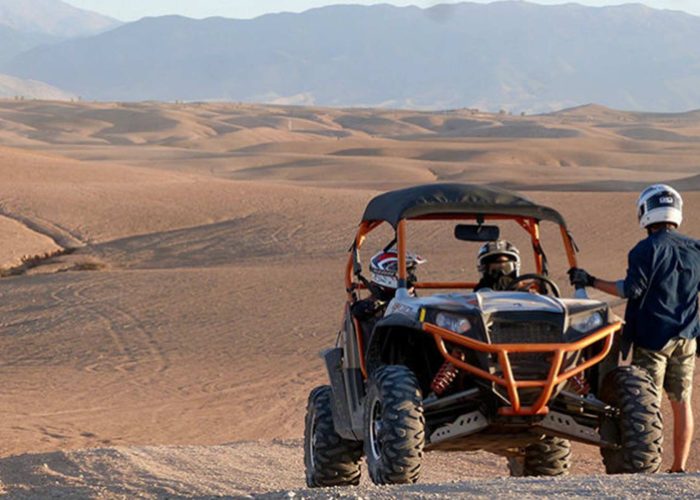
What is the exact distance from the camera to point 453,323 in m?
6.27

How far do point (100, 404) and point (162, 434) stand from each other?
1.62 m

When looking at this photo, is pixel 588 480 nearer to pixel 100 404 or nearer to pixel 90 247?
pixel 100 404

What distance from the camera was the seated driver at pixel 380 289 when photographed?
7.38 m

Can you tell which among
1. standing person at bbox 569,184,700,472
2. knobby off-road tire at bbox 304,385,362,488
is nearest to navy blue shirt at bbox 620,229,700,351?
standing person at bbox 569,184,700,472

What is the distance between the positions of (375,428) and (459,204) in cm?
133

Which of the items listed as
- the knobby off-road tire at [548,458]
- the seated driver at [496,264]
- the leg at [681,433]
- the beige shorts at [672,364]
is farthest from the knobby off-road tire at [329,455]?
the leg at [681,433]

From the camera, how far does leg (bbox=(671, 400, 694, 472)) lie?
764 centimetres

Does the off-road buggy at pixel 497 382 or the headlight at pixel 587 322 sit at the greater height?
the headlight at pixel 587 322

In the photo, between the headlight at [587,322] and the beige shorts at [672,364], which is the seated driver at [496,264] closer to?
the beige shorts at [672,364]

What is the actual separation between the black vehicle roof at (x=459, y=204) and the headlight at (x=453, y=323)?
864 millimetres

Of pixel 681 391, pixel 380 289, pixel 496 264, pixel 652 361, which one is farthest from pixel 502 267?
pixel 681 391

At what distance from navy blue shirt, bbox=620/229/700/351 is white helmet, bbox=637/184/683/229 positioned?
8 cm

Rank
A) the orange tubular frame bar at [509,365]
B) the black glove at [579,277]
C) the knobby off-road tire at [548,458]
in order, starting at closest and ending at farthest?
the orange tubular frame bar at [509,365], the black glove at [579,277], the knobby off-road tire at [548,458]

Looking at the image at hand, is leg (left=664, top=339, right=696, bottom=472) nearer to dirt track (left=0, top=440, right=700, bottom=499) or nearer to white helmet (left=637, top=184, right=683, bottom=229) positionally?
white helmet (left=637, top=184, right=683, bottom=229)
